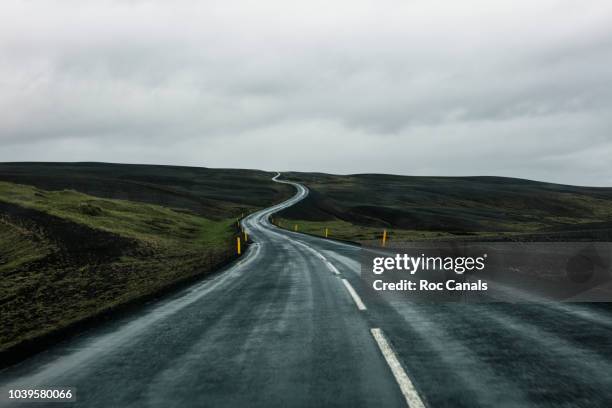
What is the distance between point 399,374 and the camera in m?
5.18

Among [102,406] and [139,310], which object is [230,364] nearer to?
[102,406]

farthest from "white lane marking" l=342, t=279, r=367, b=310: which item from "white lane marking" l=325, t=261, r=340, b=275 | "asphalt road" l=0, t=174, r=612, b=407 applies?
"white lane marking" l=325, t=261, r=340, b=275

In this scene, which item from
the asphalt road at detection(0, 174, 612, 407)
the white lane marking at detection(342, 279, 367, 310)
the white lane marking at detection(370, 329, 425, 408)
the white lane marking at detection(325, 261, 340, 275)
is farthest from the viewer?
the white lane marking at detection(325, 261, 340, 275)

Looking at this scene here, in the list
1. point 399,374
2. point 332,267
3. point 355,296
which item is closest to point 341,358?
point 399,374

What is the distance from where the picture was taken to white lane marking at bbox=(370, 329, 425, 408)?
4.44 meters

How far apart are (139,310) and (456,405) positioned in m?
8.23

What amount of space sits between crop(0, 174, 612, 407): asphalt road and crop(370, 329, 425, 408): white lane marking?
2 centimetres

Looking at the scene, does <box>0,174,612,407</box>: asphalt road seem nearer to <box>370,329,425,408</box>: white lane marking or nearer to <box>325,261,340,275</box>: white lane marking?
<box>370,329,425,408</box>: white lane marking

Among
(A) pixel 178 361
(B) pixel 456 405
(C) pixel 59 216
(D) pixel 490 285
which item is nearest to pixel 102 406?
(A) pixel 178 361

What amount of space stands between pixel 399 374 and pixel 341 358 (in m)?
0.97

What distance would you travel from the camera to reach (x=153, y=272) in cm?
2102

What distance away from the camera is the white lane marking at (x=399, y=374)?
Result: 175 inches

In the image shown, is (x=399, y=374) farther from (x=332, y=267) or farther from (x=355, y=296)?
(x=332, y=267)

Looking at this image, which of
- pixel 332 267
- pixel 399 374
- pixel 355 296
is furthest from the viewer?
pixel 332 267
